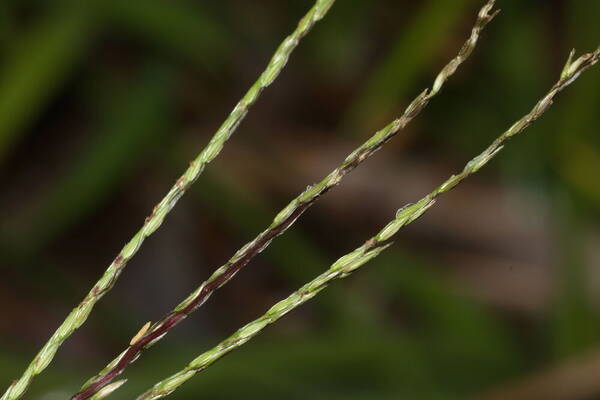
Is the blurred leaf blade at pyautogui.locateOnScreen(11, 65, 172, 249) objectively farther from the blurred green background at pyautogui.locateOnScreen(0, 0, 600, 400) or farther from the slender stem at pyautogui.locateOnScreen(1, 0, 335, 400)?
the slender stem at pyautogui.locateOnScreen(1, 0, 335, 400)

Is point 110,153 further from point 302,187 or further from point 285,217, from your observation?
point 285,217

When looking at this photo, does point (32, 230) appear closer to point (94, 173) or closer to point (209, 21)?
point (94, 173)

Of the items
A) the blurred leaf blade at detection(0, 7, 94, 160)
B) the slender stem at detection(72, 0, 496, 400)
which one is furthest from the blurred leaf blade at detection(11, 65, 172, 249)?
the slender stem at detection(72, 0, 496, 400)

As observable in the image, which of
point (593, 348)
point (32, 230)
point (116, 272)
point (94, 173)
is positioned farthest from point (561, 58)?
point (116, 272)

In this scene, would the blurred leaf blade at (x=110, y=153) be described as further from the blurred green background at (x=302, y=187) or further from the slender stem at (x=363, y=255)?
the slender stem at (x=363, y=255)

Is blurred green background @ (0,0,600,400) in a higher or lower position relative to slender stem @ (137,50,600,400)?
higher

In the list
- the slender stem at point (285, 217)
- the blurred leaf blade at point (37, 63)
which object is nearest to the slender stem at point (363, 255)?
the slender stem at point (285, 217)

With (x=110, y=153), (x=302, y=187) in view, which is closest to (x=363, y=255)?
(x=110, y=153)
